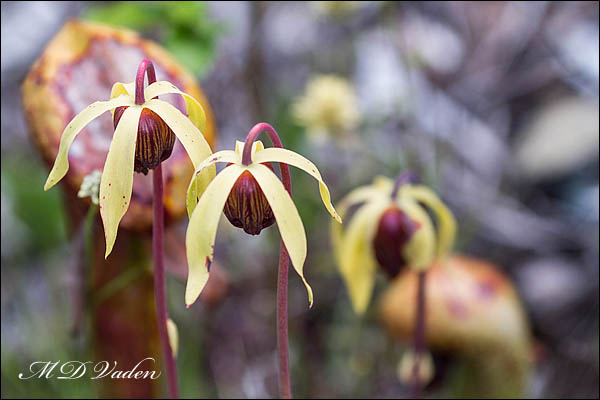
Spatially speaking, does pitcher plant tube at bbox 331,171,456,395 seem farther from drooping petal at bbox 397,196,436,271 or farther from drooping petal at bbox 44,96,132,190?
drooping petal at bbox 44,96,132,190

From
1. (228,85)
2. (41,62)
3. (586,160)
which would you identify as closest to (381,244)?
(41,62)

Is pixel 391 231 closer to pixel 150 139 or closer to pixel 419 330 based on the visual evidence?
pixel 419 330

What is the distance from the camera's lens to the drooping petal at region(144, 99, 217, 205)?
0.53 metres

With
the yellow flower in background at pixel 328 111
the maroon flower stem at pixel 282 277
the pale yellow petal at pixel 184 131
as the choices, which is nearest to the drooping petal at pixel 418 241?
the maroon flower stem at pixel 282 277

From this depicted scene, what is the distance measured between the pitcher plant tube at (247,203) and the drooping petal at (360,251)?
379 mm

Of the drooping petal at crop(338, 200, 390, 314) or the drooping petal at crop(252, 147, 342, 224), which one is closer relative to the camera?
the drooping petal at crop(252, 147, 342, 224)

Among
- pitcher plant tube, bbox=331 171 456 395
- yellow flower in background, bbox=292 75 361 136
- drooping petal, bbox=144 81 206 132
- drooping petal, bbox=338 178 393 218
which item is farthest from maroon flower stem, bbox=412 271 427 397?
yellow flower in background, bbox=292 75 361 136

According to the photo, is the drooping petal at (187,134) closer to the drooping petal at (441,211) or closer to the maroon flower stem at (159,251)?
the maroon flower stem at (159,251)

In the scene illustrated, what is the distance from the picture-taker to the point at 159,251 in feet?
2.00

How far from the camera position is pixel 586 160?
1.68 meters

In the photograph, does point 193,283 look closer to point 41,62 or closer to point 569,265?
point 41,62

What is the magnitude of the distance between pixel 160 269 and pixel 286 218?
0.18 metres

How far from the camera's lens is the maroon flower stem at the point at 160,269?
1.91ft

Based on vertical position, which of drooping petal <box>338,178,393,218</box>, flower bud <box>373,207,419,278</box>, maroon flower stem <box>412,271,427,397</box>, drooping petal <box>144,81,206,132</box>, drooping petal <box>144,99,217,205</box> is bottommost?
maroon flower stem <box>412,271,427,397</box>
